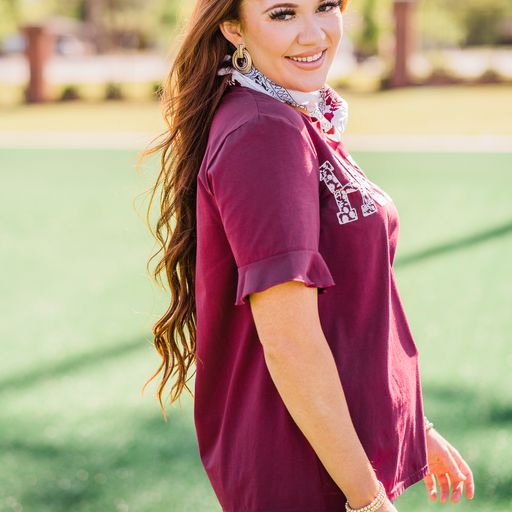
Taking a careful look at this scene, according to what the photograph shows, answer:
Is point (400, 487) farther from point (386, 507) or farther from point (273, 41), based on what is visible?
point (273, 41)

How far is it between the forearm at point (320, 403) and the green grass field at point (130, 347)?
68 cm

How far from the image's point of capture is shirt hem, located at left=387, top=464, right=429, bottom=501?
1.70 m

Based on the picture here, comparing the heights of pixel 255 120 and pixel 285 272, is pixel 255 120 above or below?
above

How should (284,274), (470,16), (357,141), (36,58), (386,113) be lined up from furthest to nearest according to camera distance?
1. (470,16)
2. (36,58)
3. (386,113)
4. (357,141)
5. (284,274)

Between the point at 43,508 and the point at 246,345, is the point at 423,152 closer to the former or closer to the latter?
the point at 43,508

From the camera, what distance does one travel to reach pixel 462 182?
33.8ft

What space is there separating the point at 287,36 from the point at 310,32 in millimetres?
54

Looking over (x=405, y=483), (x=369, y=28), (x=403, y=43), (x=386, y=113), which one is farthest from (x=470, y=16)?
(x=405, y=483)

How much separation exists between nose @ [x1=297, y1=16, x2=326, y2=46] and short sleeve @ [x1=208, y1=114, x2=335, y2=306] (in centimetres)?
24

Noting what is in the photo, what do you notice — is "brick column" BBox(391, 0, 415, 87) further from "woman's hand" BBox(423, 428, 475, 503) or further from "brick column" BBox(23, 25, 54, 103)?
"woman's hand" BBox(423, 428, 475, 503)

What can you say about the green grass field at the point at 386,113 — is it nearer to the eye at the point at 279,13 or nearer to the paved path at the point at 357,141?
the paved path at the point at 357,141

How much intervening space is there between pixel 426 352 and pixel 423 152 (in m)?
7.99

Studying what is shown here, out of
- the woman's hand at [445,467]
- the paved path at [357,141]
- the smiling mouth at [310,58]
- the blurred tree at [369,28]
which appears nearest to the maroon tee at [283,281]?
the smiling mouth at [310,58]

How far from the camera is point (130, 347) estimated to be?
5297 mm
